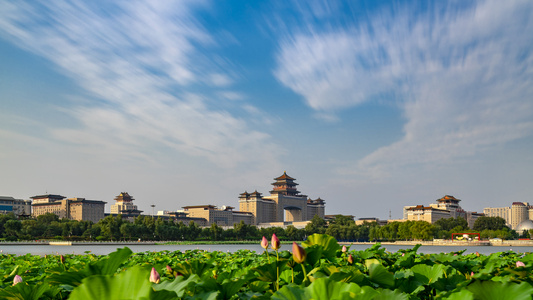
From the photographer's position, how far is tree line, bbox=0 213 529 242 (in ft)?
187

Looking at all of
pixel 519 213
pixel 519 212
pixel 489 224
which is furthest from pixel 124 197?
pixel 519 212

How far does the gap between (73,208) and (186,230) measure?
3484 cm

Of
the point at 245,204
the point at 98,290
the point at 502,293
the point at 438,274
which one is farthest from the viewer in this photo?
the point at 245,204

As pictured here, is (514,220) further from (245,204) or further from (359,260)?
(359,260)

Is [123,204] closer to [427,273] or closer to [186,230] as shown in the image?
[186,230]

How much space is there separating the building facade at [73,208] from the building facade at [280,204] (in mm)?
27263

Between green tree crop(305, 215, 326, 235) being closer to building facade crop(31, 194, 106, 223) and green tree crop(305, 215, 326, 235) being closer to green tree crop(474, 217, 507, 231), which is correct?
green tree crop(474, 217, 507, 231)

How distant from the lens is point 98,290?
1.32m

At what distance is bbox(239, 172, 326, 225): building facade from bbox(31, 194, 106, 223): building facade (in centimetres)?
2726

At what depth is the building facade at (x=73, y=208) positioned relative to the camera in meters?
86.4

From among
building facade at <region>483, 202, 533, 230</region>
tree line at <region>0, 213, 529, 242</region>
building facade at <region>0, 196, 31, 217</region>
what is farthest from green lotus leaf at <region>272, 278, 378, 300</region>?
building facade at <region>483, 202, 533, 230</region>

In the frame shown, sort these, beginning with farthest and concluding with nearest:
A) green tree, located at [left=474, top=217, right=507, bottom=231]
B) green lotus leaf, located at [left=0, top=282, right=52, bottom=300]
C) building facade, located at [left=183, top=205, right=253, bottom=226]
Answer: building facade, located at [left=183, top=205, right=253, bottom=226], green tree, located at [left=474, top=217, right=507, bottom=231], green lotus leaf, located at [left=0, top=282, right=52, bottom=300]

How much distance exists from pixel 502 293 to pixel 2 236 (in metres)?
64.9

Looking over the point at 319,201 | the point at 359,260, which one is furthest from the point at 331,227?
the point at 359,260
